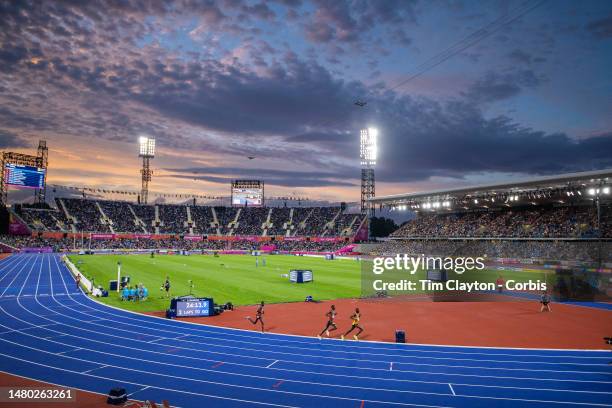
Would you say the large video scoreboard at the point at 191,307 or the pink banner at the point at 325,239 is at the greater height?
the pink banner at the point at 325,239

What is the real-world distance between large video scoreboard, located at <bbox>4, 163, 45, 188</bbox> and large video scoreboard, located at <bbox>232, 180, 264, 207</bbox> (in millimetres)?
47367

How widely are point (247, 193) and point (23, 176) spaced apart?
53.9 meters

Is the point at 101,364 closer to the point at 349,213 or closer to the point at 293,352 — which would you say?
the point at 293,352

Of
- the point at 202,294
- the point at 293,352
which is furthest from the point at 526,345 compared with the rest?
the point at 202,294

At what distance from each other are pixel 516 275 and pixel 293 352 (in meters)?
40.3

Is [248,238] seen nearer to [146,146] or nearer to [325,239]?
[325,239]

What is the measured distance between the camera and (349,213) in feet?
366

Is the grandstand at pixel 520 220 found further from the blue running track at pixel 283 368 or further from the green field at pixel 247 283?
the blue running track at pixel 283 368

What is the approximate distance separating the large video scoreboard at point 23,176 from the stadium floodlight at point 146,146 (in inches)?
976

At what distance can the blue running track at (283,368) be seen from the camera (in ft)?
39.9

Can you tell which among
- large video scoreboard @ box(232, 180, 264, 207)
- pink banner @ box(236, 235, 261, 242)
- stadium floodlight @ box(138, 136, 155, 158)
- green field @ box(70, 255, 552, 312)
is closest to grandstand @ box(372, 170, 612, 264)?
green field @ box(70, 255, 552, 312)

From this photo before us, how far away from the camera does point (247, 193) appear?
117m

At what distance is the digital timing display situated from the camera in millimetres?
23578

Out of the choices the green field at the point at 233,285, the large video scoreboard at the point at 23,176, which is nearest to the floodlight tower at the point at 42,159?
the large video scoreboard at the point at 23,176
